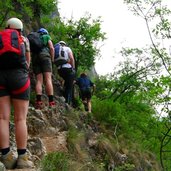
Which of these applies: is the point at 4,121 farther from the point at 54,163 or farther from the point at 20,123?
the point at 54,163

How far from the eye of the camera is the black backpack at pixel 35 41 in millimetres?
8719

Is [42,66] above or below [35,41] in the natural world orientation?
below

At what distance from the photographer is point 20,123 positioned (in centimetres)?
491

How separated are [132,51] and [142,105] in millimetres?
4692

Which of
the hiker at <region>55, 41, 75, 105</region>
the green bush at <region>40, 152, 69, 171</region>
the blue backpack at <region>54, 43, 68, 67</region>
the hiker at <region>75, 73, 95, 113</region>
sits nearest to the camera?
the green bush at <region>40, 152, 69, 171</region>

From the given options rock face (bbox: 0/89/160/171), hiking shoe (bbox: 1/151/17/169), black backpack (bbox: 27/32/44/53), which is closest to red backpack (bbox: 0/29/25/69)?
hiking shoe (bbox: 1/151/17/169)

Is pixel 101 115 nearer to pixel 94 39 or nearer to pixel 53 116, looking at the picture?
pixel 53 116

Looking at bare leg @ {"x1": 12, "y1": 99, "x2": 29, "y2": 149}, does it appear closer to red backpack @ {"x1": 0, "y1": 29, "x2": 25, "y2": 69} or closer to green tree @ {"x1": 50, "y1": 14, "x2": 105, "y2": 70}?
red backpack @ {"x1": 0, "y1": 29, "x2": 25, "y2": 69}

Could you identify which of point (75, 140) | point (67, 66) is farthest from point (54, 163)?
point (67, 66)

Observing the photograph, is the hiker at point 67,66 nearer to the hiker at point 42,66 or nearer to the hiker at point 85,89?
the hiker at point 42,66

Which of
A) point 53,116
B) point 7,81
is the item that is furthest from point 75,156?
point 7,81

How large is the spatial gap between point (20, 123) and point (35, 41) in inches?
161

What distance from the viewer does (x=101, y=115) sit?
39.8 feet

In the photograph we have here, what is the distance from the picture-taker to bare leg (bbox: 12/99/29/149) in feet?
16.0
